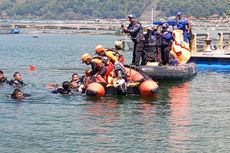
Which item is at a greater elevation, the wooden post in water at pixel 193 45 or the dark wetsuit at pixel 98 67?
the wooden post in water at pixel 193 45

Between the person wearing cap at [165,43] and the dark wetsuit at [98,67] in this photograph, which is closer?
the dark wetsuit at [98,67]

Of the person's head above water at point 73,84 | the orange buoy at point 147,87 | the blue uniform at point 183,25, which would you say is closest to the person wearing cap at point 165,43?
the blue uniform at point 183,25

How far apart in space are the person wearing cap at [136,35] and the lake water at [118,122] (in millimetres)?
1915

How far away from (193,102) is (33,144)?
943 centimetres

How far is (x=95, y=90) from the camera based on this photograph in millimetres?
26062

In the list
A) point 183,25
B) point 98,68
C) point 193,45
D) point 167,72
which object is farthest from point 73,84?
point 193,45

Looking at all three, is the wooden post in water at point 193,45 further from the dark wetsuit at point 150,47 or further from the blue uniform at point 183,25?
the dark wetsuit at point 150,47

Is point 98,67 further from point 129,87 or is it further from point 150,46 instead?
point 150,46

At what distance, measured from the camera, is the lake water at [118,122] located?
1891 centimetres

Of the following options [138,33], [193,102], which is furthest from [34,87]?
[193,102]

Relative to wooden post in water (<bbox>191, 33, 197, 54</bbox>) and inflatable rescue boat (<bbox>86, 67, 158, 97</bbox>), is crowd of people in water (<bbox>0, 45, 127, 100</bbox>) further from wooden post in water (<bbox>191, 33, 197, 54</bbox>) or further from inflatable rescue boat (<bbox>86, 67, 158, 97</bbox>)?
wooden post in water (<bbox>191, 33, 197, 54</bbox>)

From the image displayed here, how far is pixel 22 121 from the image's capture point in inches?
865

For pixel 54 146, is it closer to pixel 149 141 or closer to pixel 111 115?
pixel 149 141

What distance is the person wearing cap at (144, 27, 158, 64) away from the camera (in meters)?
32.0
